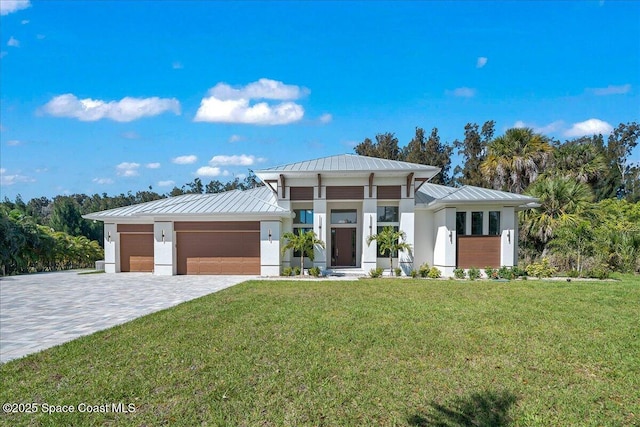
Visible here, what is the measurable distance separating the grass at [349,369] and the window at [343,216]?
1083 centimetres

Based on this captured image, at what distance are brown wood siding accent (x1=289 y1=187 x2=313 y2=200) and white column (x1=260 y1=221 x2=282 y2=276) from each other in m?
1.59

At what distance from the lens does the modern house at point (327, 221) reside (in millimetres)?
16609

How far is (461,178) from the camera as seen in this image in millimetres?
35375

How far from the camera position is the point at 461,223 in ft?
55.1

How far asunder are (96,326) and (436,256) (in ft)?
48.4

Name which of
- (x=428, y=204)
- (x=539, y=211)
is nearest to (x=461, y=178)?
(x=539, y=211)

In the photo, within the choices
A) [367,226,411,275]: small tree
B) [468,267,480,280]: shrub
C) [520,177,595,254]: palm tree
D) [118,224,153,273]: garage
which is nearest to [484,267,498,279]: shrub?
[468,267,480,280]: shrub

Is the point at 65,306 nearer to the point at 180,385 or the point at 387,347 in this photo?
the point at 180,385

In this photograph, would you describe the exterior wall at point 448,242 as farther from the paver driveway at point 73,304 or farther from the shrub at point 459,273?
the paver driveway at point 73,304

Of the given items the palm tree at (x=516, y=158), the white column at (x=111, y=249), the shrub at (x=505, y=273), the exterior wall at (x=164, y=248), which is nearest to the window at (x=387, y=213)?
the shrub at (x=505, y=273)

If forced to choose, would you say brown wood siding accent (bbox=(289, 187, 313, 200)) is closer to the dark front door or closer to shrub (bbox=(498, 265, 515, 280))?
the dark front door

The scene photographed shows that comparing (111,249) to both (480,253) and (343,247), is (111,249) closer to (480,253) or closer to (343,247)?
(343,247)

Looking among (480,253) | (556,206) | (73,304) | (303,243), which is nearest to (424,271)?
(480,253)

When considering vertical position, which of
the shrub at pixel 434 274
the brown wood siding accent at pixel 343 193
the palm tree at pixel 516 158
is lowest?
the shrub at pixel 434 274
